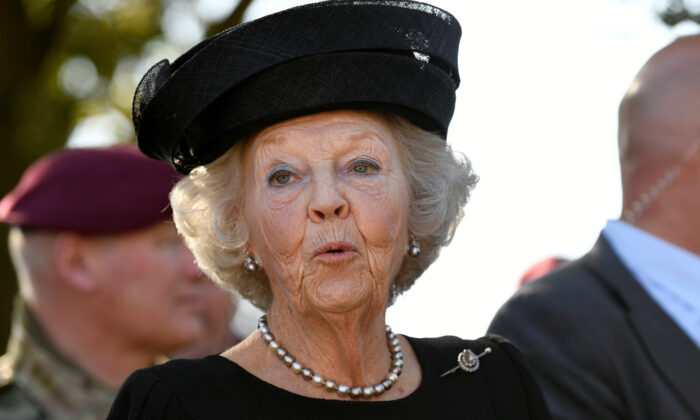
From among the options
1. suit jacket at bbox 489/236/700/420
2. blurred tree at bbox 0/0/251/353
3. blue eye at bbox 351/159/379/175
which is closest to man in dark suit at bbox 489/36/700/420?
suit jacket at bbox 489/236/700/420

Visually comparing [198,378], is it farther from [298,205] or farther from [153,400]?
[298,205]

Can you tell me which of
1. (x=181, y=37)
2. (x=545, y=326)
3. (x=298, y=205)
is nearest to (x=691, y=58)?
(x=545, y=326)

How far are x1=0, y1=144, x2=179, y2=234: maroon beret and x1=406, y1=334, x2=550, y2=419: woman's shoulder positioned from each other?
7.70ft

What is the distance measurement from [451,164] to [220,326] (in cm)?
308

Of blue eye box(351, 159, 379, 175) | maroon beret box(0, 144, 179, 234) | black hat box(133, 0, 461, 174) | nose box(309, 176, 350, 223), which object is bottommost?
maroon beret box(0, 144, 179, 234)

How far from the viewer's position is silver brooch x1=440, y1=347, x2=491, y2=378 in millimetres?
3736

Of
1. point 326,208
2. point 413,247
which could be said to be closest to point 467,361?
point 413,247

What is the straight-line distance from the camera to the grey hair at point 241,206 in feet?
12.0

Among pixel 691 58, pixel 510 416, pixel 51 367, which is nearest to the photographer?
pixel 510 416

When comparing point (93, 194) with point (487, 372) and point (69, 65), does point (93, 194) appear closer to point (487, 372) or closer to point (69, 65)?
point (487, 372)

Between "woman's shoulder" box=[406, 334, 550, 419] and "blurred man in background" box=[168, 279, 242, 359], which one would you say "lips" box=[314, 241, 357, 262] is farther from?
"blurred man in background" box=[168, 279, 242, 359]

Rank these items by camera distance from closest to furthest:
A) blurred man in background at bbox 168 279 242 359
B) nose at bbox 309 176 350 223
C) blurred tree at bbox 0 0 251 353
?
nose at bbox 309 176 350 223 → blurred man in background at bbox 168 279 242 359 → blurred tree at bbox 0 0 251 353

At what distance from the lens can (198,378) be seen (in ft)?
11.1

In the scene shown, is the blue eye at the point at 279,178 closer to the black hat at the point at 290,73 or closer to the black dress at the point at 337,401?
the black hat at the point at 290,73
